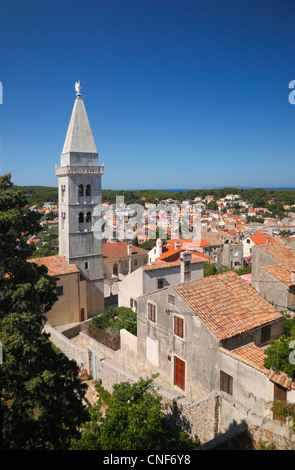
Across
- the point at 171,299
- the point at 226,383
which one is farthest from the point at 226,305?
the point at 226,383

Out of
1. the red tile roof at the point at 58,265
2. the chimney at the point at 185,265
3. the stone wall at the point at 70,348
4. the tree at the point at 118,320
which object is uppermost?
the chimney at the point at 185,265

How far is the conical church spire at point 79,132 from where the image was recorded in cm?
2500

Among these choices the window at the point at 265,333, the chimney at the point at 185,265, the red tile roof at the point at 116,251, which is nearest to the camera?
the window at the point at 265,333

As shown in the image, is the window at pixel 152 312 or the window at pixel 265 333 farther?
the window at pixel 152 312

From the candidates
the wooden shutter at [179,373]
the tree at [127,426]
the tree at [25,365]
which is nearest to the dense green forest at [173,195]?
the wooden shutter at [179,373]

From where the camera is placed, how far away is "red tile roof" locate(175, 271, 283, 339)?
12945 millimetres

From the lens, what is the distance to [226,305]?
14.1m

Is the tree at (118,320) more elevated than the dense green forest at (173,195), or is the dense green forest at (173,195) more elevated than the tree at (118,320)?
the dense green forest at (173,195)

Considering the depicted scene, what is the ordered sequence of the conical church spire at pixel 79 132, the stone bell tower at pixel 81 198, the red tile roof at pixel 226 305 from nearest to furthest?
the red tile roof at pixel 226 305 → the conical church spire at pixel 79 132 → the stone bell tower at pixel 81 198

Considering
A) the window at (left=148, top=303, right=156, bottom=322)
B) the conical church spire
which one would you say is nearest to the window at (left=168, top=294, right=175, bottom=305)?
the window at (left=148, top=303, right=156, bottom=322)

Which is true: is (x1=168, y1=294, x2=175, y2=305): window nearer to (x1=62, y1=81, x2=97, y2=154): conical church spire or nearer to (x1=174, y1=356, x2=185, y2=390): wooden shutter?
(x1=174, y1=356, x2=185, y2=390): wooden shutter

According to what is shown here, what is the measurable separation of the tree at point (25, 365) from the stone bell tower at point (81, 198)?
13.9m

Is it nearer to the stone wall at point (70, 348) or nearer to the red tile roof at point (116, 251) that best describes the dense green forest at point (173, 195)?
the red tile roof at point (116, 251)

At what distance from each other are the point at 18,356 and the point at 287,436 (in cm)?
805
